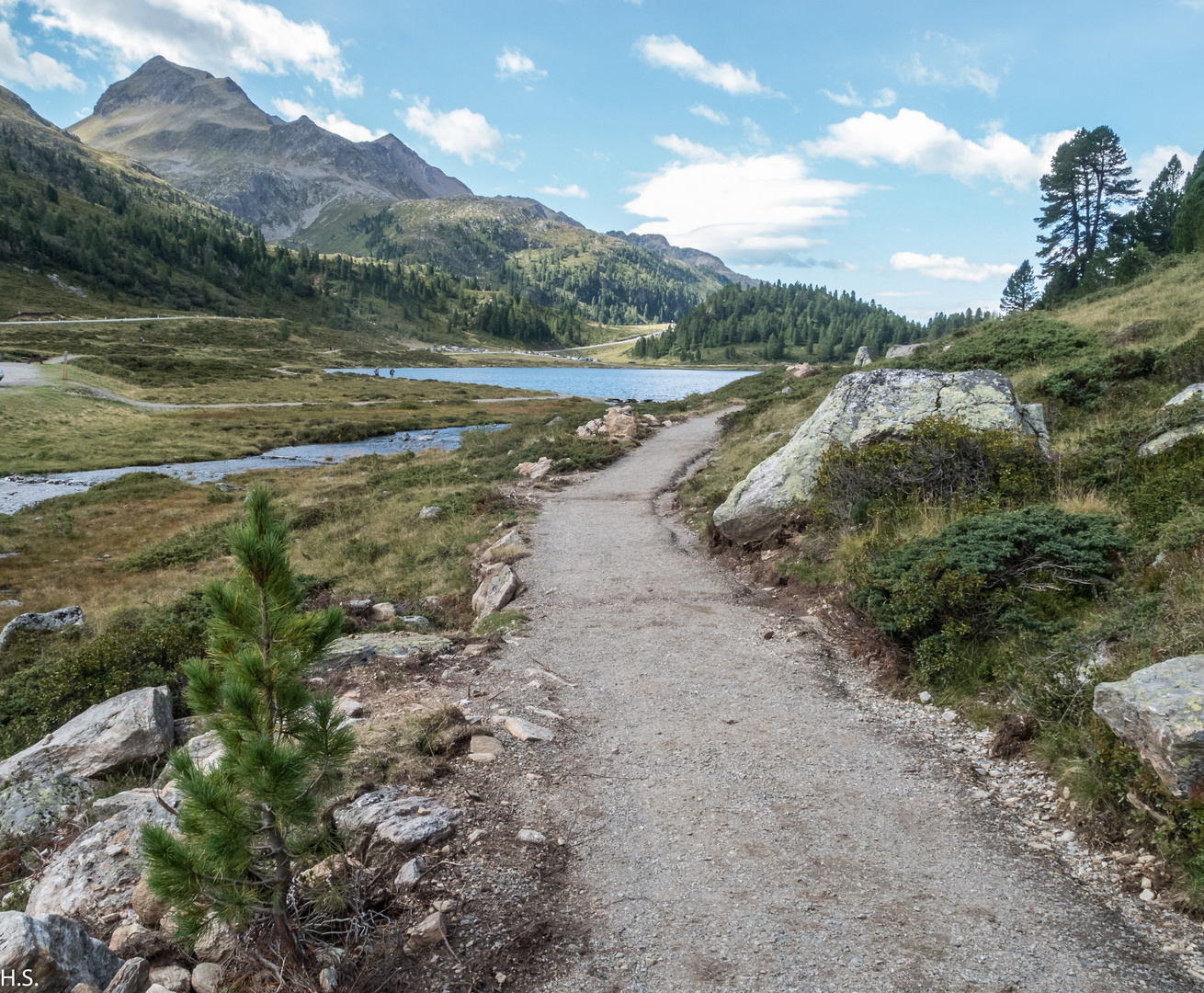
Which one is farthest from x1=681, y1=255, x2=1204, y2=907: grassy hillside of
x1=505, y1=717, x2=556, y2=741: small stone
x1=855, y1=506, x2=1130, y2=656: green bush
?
x1=505, y1=717, x2=556, y2=741: small stone

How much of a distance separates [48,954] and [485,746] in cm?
373

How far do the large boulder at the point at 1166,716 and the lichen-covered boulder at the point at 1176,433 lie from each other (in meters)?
6.51

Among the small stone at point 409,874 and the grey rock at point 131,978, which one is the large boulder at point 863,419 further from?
the grey rock at point 131,978

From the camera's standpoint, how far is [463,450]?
3812cm

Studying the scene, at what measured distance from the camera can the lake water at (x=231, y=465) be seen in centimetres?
3381

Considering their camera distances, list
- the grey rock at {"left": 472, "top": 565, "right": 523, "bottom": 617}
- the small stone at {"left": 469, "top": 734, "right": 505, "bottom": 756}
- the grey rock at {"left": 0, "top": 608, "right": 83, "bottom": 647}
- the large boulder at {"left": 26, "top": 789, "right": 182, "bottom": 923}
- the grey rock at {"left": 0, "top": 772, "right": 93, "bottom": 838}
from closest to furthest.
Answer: the large boulder at {"left": 26, "top": 789, "right": 182, "bottom": 923} < the grey rock at {"left": 0, "top": 772, "right": 93, "bottom": 838} < the small stone at {"left": 469, "top": 734, "right": 505, "bottom": 756} < the grey rock at {"left": 472, "top": 565, "right": 523, "bottom": 617} < the grey rock at {"left": 0, "top": 608, "right": 83, "bottom": 647}

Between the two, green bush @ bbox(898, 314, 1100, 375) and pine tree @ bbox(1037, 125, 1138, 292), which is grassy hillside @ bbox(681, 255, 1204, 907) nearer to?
green bush @ bbox(898, 314, 1100, 375)

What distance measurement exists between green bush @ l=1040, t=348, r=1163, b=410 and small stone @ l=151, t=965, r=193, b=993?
20072mm

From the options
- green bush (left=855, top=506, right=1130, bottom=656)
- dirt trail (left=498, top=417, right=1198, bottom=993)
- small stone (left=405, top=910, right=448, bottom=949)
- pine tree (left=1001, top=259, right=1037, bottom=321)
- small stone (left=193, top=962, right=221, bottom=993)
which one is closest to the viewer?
small stone (left=193, top=962, right=221, bottom=993)

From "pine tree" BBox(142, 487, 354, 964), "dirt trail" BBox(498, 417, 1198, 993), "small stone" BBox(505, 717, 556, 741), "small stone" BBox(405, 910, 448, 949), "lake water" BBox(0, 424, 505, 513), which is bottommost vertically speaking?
"lake water" BBox(0, 424, 505, 513)

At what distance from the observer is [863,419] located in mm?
14125

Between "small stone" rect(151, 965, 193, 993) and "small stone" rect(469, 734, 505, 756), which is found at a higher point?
"small stone" rect(469, 734, 505, 756)

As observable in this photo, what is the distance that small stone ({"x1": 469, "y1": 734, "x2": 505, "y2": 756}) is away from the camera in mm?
6691

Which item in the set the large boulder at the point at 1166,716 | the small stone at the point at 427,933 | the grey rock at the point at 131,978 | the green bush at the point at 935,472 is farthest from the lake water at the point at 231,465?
the large boulder at the point at 1166,716
